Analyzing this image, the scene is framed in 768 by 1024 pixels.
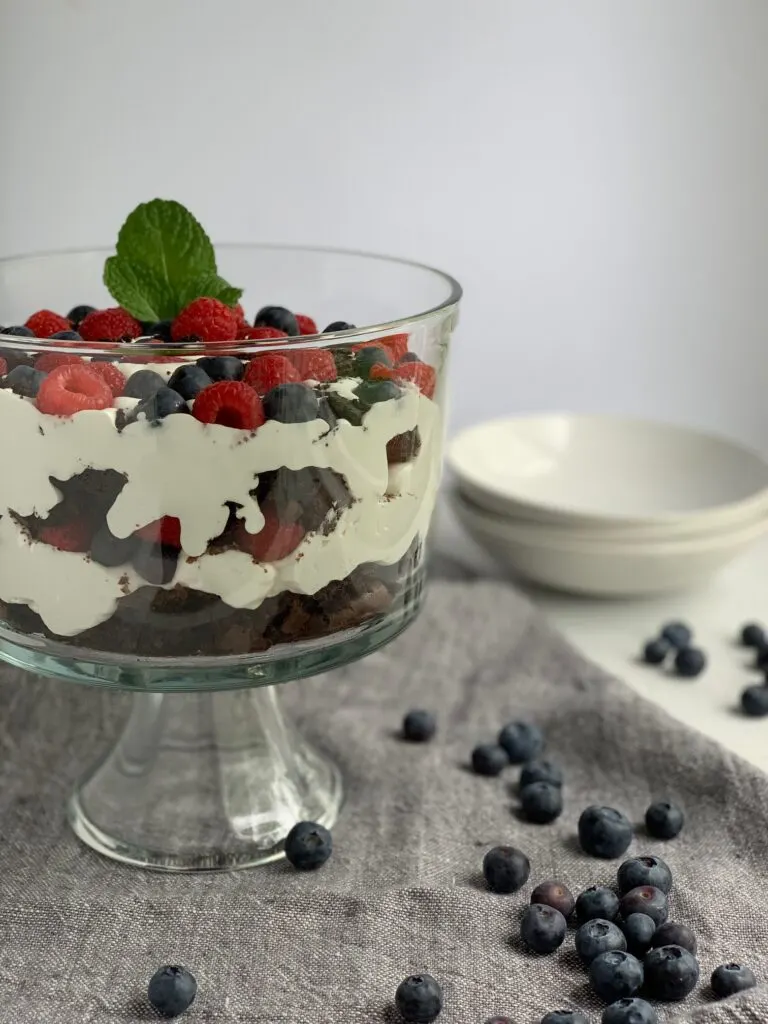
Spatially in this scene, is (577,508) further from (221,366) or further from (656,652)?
(221,366)

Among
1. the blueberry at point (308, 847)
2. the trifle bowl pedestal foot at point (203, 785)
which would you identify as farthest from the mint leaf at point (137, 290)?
the blueberry at point (308, 847)

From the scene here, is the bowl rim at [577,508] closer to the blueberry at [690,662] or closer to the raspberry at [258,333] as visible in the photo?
the blueberry at [690,662]

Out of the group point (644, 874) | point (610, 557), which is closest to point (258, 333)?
point (644, 874)

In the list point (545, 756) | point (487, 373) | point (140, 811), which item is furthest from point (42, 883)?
point (487, 373)

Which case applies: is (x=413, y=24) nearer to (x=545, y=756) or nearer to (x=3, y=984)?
(x=545, y=756)

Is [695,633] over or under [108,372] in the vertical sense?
under

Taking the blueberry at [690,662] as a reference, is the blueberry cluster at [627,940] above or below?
above

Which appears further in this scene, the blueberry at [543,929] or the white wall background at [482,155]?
the white wall background at [482,155]
